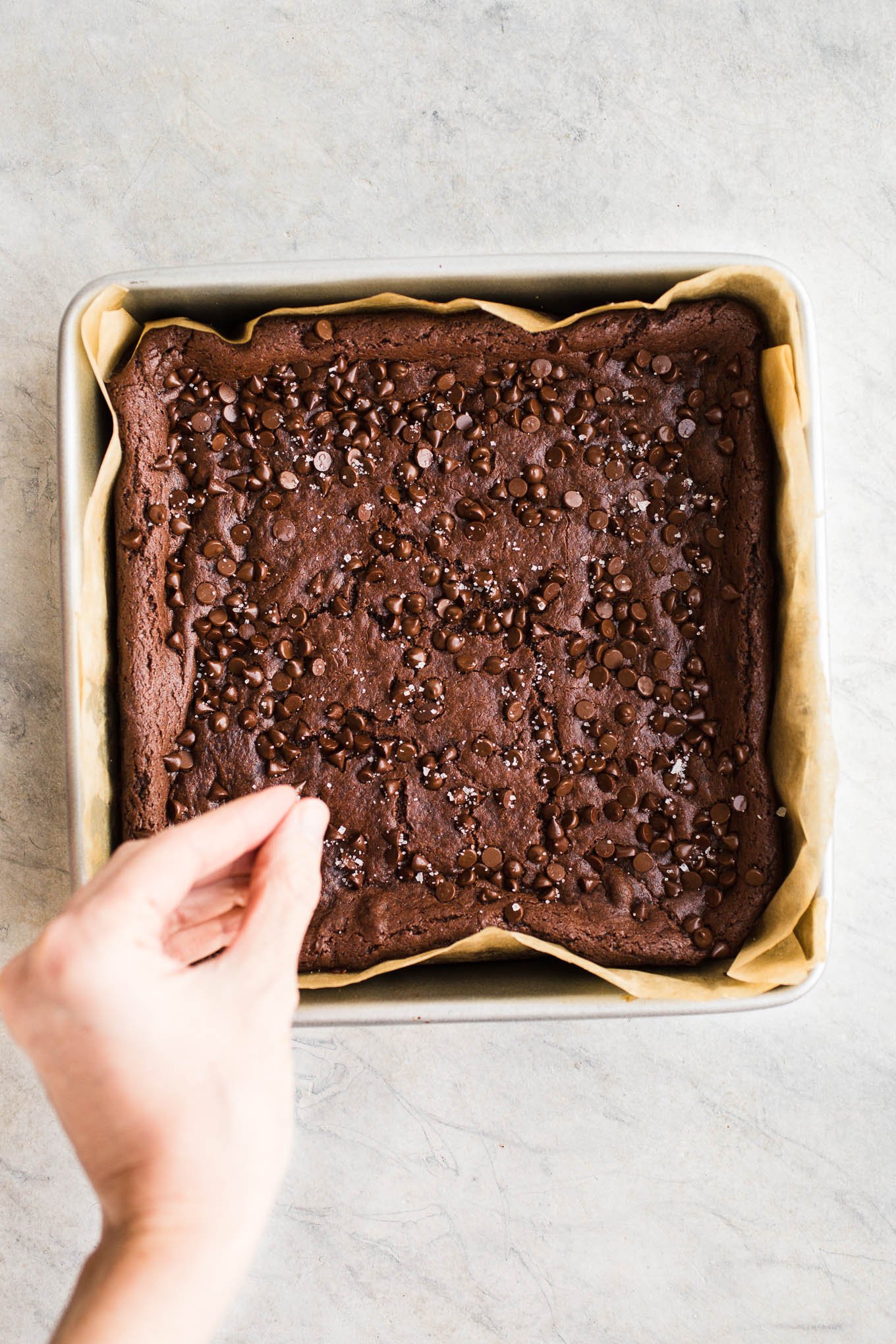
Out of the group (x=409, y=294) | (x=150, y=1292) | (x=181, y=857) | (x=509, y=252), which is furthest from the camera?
(x=509, y=252)

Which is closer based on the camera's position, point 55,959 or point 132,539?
point 55,959

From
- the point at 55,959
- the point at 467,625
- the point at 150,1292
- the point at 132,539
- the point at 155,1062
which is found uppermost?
the point at 132,539

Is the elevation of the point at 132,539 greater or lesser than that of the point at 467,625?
greater

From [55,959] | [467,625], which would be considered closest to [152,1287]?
[55,959]

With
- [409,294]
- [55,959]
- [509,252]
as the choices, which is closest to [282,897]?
[55,959]

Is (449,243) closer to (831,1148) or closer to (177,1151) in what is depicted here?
(177,1151)

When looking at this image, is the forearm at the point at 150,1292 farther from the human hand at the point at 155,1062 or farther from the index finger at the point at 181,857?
the index finger at the point at 181,857

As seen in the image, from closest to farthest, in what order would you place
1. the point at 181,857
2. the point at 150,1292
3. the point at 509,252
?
the point at 150,1292, the point at 181,857, the point at 509,252

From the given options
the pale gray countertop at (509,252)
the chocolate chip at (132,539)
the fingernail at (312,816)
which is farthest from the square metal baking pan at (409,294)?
the fingernail at (312,816)

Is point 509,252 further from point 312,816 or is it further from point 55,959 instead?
point 55,959
